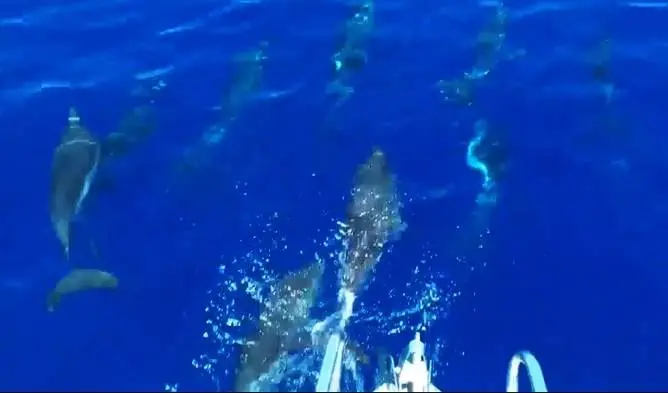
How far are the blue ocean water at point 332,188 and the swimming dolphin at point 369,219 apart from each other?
0.55ft

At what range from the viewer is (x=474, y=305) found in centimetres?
1221

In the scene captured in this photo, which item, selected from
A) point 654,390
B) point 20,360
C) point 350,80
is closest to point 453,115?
point 350,80

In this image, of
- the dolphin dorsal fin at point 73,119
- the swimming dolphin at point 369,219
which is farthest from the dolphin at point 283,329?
the dolphin dorsal fin at point 73,119

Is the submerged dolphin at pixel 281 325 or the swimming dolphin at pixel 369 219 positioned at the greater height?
the swimming dolphin at pixel 369 219

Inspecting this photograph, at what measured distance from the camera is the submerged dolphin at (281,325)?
11.1 metres

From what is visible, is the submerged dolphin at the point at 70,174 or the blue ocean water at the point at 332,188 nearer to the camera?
the blue ocean water at the point at 332,188

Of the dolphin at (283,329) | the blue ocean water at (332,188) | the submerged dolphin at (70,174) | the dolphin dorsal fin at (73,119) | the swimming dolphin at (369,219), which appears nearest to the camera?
the dolphin at (283,329)

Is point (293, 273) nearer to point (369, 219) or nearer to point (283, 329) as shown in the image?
point (283, 329)

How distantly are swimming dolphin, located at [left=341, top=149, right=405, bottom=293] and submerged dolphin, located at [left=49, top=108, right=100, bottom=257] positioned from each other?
11.4 feet

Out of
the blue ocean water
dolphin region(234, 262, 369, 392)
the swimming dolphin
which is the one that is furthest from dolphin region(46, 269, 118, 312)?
the swimming dolphin

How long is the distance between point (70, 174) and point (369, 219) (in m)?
3.94

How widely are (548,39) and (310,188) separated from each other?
5.32m

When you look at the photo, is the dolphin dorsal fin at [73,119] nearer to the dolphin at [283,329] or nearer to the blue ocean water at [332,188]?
the blue ocean water at [332,188]

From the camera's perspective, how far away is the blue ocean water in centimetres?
1188
